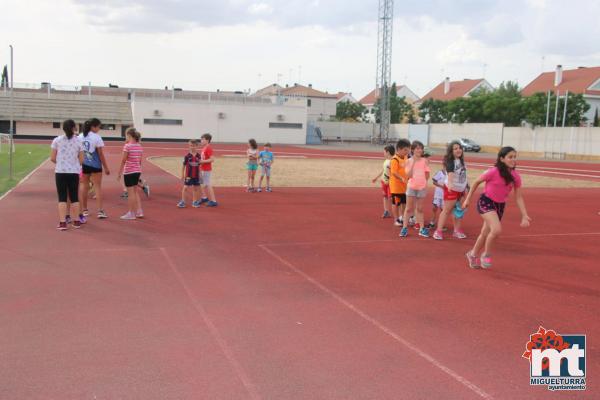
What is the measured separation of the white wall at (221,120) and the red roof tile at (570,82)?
3521 cm

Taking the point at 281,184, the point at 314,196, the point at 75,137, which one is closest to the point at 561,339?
the point at 75,137

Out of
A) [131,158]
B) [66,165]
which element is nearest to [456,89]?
[131,158]

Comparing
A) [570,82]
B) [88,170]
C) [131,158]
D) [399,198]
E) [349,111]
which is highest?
[570,82]

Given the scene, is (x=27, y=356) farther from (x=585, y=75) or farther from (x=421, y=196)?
(x=585, y=75)

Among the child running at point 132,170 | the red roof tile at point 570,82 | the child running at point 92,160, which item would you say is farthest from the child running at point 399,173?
the red roof tile at point 570,82

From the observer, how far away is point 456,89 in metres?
99.2

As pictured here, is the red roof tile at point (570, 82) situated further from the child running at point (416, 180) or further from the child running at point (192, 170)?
the child running at point (416, 180)

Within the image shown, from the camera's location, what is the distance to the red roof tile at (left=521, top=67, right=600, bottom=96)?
7263 centimetres

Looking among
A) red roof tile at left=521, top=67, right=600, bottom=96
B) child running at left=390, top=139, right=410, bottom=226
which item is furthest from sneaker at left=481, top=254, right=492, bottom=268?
red roof tile at left=521, top=67, right=600, bottom=96

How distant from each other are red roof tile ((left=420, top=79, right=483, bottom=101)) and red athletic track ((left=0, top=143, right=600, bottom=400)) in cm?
8945

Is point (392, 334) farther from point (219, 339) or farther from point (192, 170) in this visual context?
point (192, 170)

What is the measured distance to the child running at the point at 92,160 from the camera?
10961 millimetres

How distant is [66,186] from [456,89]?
96.6 m

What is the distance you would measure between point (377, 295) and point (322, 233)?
378 centimetres
